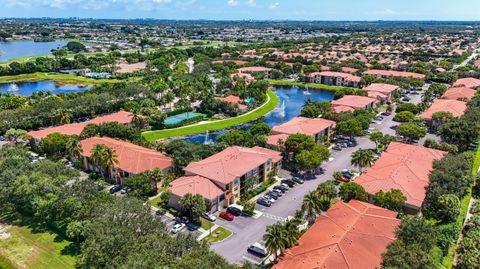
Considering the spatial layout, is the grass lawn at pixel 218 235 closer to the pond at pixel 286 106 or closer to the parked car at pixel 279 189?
the parked car at pixel 279 189

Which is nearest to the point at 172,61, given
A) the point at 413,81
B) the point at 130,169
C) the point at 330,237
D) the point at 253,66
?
the point at 253,66

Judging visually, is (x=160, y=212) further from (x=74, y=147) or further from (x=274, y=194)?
(x=74, y=147)

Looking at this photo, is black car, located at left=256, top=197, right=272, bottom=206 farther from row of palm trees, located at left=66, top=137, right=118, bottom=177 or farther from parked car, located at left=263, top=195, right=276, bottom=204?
row of palm trees, located at left=66, top=137, right=118, bottom=177

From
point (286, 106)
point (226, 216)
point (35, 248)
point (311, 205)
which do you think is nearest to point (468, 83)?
point (286, 106)

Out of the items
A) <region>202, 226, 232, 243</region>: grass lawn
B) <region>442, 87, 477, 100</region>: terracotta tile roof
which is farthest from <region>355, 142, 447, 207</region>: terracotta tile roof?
<region>442, 87, 477, 100</region>: terracotta tile roof

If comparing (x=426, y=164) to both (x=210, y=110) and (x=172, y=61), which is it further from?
(x=172, y=61)

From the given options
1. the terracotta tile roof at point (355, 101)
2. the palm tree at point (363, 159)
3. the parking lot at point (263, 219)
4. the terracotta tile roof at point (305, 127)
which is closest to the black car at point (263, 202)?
the parking lot at point (263, 219)

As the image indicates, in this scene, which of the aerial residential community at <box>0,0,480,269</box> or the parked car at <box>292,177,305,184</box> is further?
the parked car at <box>292,177,305,184</box>
